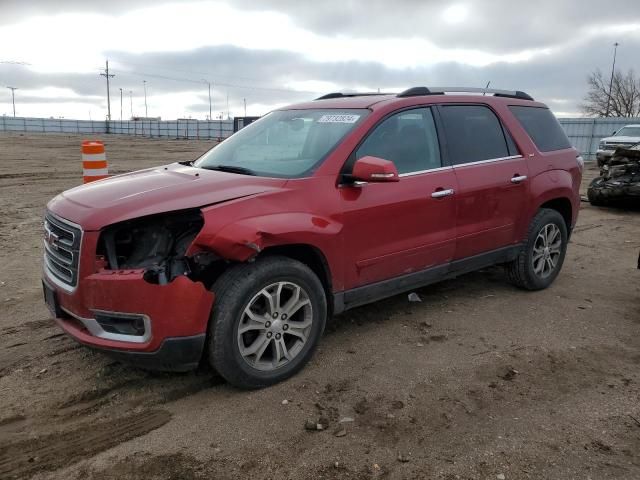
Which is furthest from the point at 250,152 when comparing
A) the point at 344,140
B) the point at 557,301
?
the point at 557,301

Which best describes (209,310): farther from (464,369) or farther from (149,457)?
(464,369)

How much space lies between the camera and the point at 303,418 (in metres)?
3.15

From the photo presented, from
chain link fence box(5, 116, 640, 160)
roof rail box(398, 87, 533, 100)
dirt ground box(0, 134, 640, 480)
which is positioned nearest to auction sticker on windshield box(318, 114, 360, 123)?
roof rail box(398, 87, 533, 100)

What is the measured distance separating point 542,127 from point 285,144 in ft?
9.20

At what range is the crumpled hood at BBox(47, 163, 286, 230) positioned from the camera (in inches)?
125

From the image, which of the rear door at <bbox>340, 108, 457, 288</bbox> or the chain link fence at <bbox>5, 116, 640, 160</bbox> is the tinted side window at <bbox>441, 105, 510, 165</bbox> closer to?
the rear door at <bbox>340, 108, 457, 288</bbox>

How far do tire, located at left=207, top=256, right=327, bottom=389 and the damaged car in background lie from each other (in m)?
8.94

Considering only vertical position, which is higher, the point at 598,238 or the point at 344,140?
the point at 344,140

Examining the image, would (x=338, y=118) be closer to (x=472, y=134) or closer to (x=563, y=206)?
(x=472, y=134)

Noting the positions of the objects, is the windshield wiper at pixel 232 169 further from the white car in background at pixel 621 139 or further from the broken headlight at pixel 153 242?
the white car in background at pixel 621 139

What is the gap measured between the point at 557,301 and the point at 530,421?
237 centimetres

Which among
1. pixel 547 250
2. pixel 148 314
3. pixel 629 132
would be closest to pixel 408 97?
pixel 547 250

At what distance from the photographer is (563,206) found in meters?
5.70

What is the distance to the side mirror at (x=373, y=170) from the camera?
3584 millimetres
